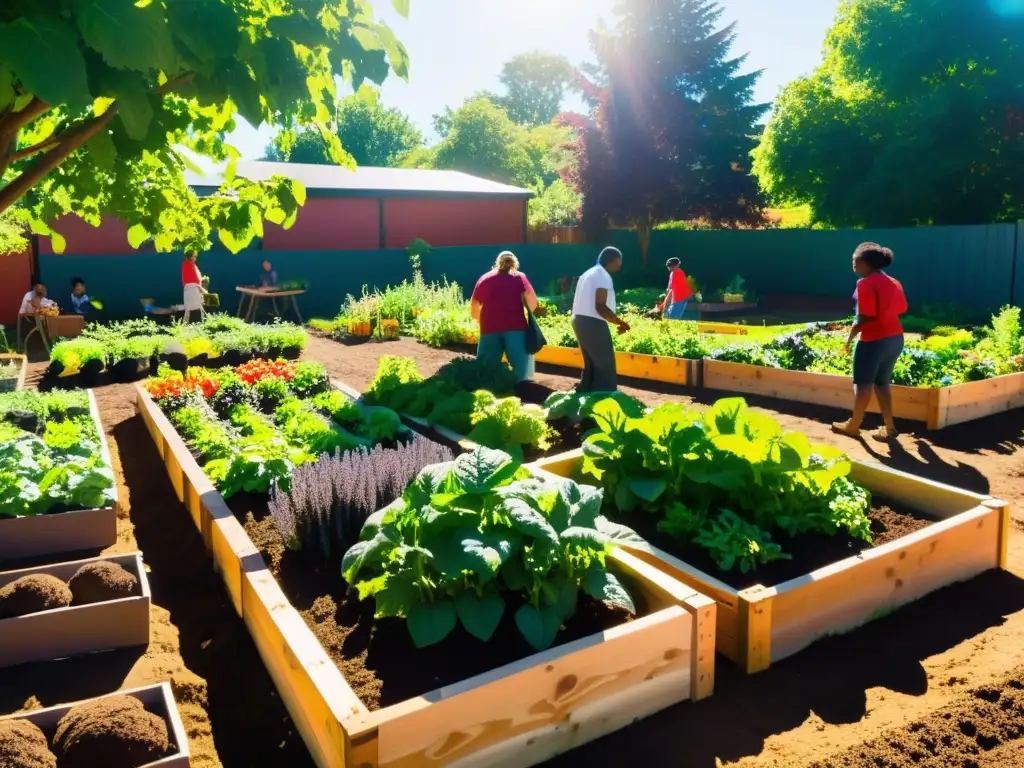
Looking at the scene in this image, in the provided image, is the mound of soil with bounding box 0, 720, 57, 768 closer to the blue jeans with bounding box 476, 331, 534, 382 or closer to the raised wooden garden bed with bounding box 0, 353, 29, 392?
the blue jeans with bounding box 476, 331, 534, 382

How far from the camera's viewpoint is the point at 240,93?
2.24 meters

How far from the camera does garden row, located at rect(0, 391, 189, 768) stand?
2.64 metres

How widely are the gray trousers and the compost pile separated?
5158 millimetres

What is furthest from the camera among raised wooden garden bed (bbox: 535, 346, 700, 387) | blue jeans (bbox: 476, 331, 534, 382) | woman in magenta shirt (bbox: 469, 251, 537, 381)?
raised wooden garden bed (bbox: 535, 346, 700, 387)

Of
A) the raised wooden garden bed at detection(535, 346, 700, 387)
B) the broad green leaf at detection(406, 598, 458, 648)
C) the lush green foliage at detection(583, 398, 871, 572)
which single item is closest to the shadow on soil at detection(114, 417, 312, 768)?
the broad green leaf at detection(406, 598, 458, 648)

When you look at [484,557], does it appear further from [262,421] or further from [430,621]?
[262,421]

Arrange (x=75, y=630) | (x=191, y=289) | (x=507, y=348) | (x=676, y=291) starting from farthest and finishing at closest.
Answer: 1. (x=191, y=289)
2. (x=676, y=291)
3. (x=507, y=348)
4. (x=75, y=630)

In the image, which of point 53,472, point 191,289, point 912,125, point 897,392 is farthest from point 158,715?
point 912,125

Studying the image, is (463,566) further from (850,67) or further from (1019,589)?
(850,67)

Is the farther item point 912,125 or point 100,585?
point 912,125

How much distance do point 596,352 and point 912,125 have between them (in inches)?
732

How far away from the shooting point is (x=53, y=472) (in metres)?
4.84

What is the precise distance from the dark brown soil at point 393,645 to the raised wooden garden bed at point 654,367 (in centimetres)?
688

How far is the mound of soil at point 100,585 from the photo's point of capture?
385 cm
